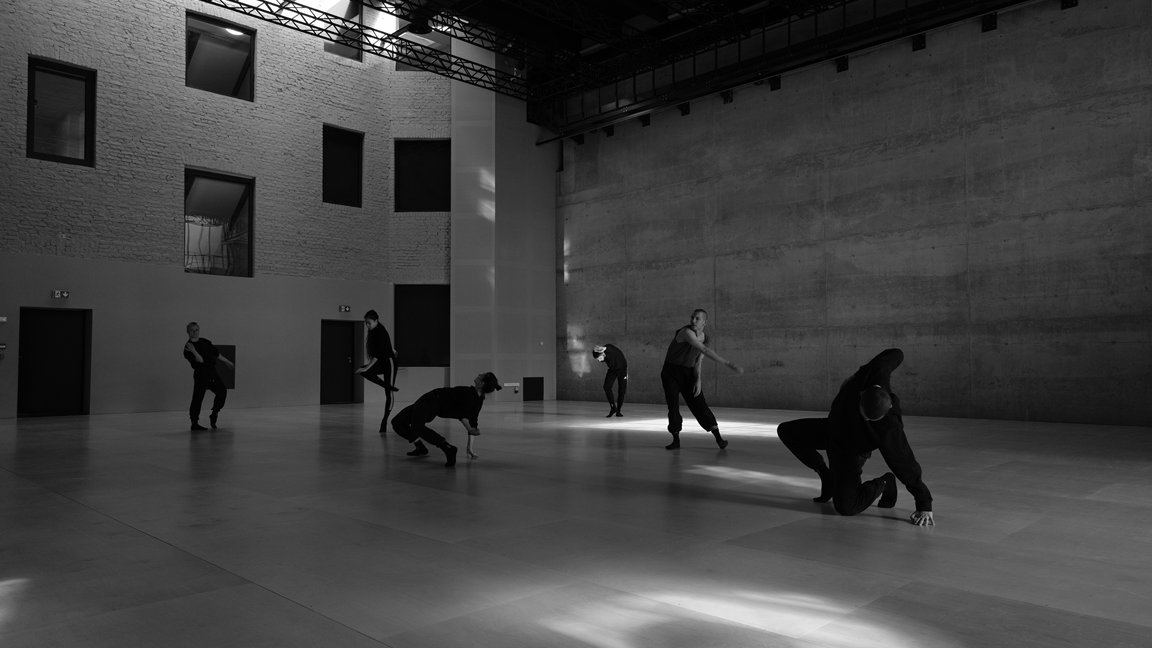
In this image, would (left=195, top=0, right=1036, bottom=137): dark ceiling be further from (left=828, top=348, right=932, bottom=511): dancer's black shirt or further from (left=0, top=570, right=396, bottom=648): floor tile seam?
(left=0, top=570, right=396, bottom=648): floor tile seam

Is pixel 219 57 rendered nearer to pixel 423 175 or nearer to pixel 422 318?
pixel 423 175

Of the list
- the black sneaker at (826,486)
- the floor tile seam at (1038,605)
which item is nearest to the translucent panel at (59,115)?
the black sneaker at (826,486)

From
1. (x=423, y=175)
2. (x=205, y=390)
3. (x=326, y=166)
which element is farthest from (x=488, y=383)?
(x=423, y=175)

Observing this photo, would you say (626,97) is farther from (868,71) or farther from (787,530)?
(787,530)

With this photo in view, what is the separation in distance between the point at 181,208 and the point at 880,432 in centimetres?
1789

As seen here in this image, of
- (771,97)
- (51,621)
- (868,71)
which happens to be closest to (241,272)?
(771,97)

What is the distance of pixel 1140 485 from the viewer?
736cm

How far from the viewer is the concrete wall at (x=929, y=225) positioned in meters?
14.2

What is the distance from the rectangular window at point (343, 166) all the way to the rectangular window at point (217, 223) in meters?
2.33

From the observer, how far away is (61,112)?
1706 cm

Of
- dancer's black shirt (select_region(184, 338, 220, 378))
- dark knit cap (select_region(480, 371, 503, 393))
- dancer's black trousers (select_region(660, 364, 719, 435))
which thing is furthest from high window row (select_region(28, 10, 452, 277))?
dark knit cap (select_region(480, 371, 503, 393))

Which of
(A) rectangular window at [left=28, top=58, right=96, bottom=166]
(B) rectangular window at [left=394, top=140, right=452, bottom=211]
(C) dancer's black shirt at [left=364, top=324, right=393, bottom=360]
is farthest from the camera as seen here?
(B) rectangular window at [left=394, top=140, right=452, bottom=211]

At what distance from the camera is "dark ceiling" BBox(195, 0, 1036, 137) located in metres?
17.0

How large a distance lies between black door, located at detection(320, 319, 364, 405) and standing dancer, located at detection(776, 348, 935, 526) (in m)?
17.6
